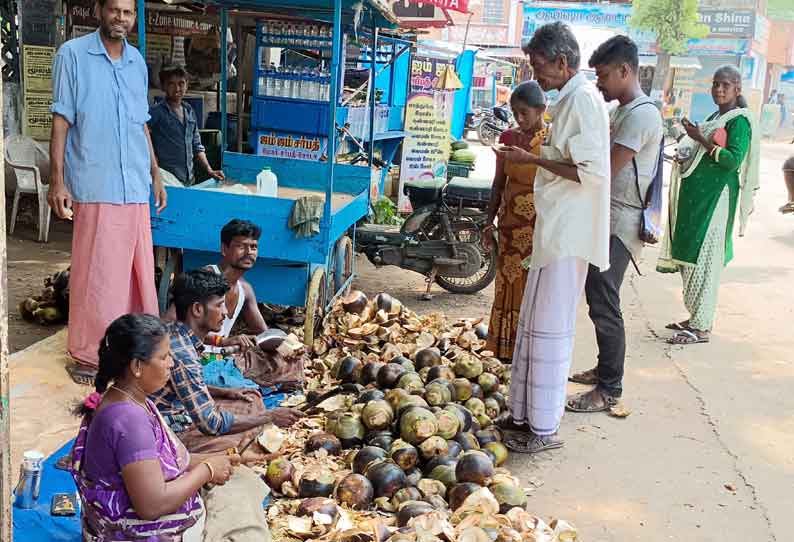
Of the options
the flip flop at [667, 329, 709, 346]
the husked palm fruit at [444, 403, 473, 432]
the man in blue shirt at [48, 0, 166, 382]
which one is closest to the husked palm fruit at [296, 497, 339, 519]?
the husked palm fruit at [444, 403, 473, 432]

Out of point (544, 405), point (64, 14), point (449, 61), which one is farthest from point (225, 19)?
point (449, 61)

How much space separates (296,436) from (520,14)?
31769mm

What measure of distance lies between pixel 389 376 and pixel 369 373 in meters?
0.18

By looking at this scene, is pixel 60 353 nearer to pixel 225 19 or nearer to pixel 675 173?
pixel 225 19

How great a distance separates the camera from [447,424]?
3902 millimetres

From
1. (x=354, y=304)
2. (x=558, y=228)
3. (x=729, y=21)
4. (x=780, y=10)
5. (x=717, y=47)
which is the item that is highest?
(x=780, y=10)

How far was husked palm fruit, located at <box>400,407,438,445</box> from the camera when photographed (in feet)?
12.4

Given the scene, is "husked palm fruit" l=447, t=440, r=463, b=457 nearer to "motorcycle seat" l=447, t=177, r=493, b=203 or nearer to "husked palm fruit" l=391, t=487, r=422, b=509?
"husked palm fruit" l=391, t=487, r=422, b=509

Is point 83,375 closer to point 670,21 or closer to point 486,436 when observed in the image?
point 486,436

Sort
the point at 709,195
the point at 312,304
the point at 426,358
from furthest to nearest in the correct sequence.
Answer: the point at 709,195 → the point at 312,304 → the point at 426,358

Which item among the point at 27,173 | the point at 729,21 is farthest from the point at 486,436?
the point at 729,21

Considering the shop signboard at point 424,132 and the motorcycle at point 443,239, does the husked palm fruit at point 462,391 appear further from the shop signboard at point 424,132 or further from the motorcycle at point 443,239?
the shop signboard at point 424,132

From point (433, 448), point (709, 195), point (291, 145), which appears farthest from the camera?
point (291, 145)

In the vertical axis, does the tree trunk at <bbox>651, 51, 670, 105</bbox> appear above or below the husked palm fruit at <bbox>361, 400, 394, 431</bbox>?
above
